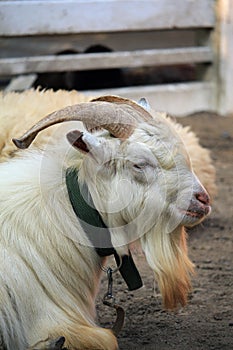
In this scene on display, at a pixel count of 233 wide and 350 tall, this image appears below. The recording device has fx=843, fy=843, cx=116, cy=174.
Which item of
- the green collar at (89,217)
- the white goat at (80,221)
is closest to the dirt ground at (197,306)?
the white goat at (80,221)

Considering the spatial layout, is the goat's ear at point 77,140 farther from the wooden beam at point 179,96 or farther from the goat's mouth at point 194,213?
the wooden beam at point 179,96

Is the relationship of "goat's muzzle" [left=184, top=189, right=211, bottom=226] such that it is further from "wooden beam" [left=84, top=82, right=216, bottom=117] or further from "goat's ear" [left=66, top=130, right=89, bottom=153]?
"wooden beam" [left=84, top=82, right=216, bottom=117]

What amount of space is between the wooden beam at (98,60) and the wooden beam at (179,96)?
0.84 ft

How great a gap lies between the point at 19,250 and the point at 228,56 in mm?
5326

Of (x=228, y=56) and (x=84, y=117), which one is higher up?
(x=84, y=117)

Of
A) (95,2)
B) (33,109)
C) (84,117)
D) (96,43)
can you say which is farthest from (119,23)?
(84,117)

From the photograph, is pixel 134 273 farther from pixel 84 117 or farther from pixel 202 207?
pixel 84 117

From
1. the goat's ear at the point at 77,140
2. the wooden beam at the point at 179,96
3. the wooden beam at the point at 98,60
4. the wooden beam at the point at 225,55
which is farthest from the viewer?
the wooden beam at the point at 225,55

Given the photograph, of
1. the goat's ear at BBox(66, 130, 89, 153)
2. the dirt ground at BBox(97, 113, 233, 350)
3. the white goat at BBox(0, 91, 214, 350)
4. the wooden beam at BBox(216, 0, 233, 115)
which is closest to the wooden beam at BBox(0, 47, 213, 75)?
A: the wooden beam at BBox(216, 0, 233, 115)

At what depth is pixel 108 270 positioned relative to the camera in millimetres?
3391

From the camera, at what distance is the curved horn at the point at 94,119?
325cm

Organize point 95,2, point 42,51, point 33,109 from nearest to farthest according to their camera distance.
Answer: point 33,109 < point 95,2 < point 42,51

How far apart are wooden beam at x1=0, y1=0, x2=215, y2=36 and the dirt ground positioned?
2.55m

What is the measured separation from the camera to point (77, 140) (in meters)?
3.17
